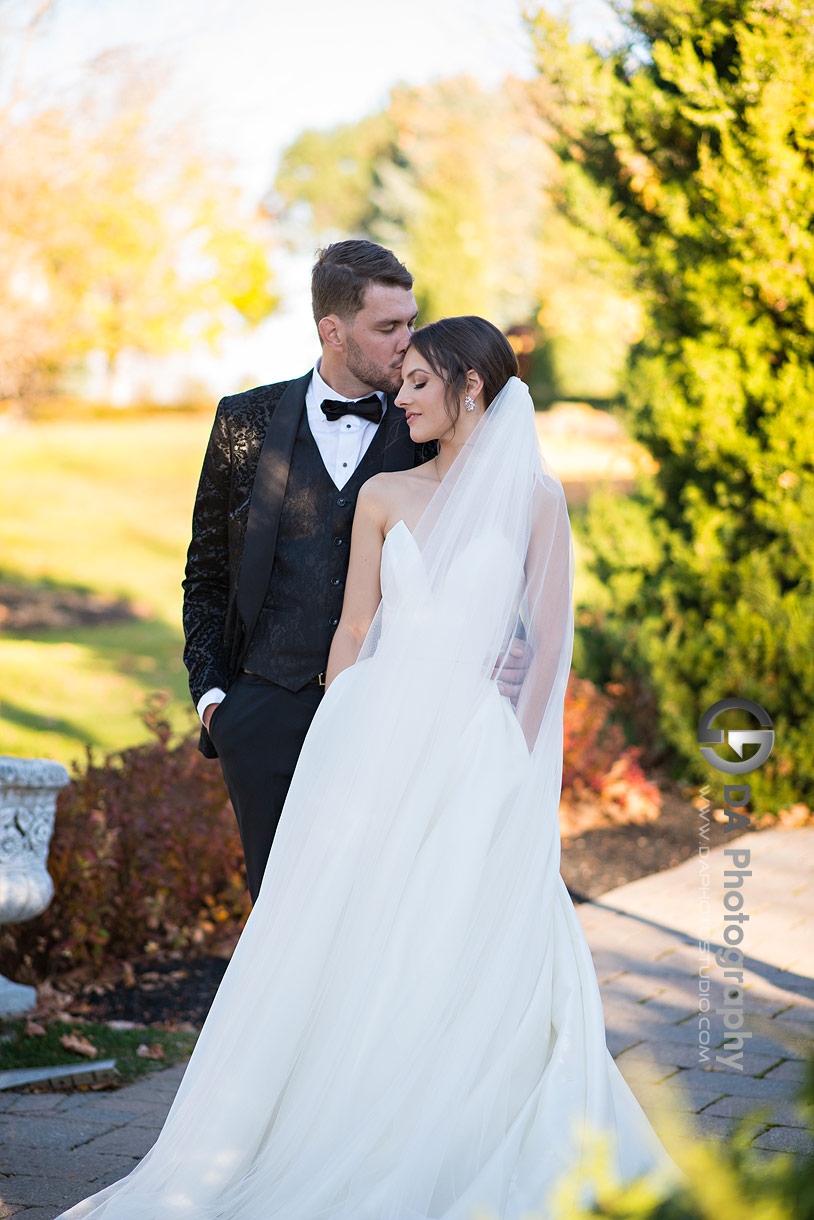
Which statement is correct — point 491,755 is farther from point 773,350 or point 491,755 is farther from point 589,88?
point 589,88

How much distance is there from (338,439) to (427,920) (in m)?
1.41

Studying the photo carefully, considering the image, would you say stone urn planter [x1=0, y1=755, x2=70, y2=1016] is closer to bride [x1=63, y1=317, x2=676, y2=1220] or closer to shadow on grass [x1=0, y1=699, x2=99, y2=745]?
bride [x1=63, y1=317, x2=676, y2=1220]

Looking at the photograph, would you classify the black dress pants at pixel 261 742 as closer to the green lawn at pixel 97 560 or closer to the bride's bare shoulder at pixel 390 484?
the bride's bare shoulder at pixel 390 484

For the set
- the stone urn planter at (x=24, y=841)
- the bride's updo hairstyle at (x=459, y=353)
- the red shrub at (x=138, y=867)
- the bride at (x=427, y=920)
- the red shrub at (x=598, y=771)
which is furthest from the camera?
the red shrub at (x=598, y=771)

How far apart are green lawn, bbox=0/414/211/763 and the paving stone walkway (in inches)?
173

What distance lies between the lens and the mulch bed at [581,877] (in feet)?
14.1

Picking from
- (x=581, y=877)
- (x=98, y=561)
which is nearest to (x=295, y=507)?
(x=581, y=877)

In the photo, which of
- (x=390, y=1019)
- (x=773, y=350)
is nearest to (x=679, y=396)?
(x=773, y=350)

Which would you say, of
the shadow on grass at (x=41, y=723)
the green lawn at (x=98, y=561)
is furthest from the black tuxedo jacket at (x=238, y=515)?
the shadow on grass at (x=41, y=723)

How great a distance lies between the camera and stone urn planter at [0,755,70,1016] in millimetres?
3938

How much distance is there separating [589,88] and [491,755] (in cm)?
538

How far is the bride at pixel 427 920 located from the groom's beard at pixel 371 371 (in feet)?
1.18

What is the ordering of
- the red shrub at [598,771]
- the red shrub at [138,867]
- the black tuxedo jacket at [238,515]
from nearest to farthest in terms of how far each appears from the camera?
1. the black tuxedo jacket at [238,515]
2. the red shrub at [138,867]
3. the red shrub at [598,771]

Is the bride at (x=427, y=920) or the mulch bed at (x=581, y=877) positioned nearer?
the bride at (x=427, y=920)
